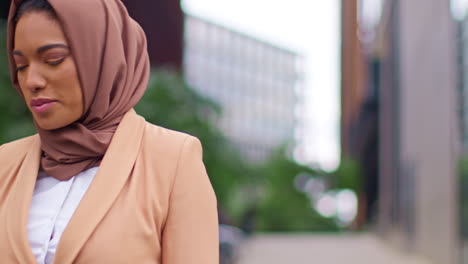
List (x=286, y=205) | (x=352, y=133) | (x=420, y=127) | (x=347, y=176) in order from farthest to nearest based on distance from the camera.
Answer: (x=352, y=133)
(x=347, y=176)
(x=286, y=205)
(x=420, y=127)

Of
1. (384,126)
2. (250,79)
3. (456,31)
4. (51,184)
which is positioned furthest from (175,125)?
(250,79)

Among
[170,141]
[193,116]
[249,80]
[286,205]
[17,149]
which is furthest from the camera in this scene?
[249,80]

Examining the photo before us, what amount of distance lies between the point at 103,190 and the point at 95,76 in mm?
271

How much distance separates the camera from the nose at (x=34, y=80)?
5.92 feet

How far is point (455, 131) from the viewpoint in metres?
17.1

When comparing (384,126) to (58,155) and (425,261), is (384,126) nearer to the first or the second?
(425,261)

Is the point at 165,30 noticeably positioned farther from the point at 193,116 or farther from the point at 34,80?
the point at 34,80

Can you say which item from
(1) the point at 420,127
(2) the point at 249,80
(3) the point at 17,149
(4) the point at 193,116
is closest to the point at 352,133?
(2) the point at 249,80

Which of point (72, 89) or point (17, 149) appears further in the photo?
point (17, 149)

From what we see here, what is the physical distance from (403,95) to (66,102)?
3000 cm

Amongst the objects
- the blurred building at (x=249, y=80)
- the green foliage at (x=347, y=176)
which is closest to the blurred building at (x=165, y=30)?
the green foliage at (x=347, y=176)

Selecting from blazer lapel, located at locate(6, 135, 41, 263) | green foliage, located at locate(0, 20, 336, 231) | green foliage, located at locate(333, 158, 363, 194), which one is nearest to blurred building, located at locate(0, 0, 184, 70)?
green foliage, located at locate(0, 20, 336, 231)

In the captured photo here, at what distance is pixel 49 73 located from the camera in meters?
1.82

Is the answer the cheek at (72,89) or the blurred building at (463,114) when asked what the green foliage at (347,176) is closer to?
the blurred building at (463,114)
